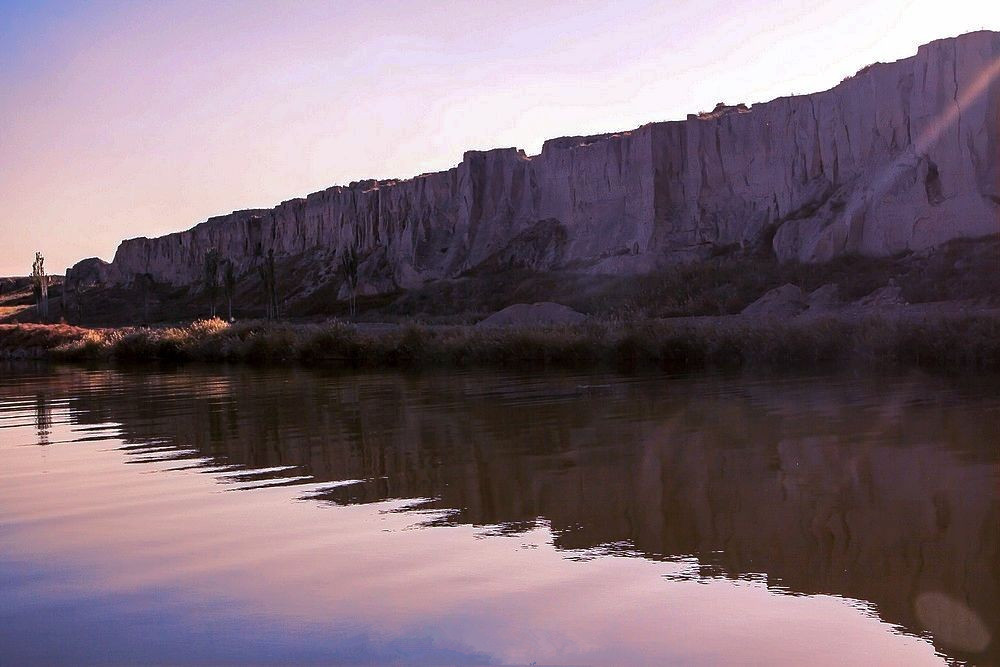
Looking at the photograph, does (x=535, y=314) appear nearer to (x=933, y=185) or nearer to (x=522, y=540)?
(x=933, y=185)

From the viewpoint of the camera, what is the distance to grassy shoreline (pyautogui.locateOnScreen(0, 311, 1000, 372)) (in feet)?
57.7

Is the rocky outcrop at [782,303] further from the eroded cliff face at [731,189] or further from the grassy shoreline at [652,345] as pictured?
the grassy shoreline at [652,345]

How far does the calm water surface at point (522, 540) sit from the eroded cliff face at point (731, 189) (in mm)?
33499

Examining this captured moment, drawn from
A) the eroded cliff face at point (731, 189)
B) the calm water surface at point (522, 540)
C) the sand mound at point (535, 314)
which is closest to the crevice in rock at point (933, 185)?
the eroded cliff face at point (731, 189)

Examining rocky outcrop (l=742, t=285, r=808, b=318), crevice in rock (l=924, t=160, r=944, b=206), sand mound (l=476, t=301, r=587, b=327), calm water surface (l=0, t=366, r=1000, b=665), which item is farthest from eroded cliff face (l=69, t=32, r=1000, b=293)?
calm water surface (l=0, t=366, r=1000, b=665)

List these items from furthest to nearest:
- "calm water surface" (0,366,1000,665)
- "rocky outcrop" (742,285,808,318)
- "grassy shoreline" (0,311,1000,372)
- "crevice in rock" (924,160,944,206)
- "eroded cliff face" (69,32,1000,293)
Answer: "eroded cliff face" (69,32,1000,293), "crevice in rock" (924,160,944,206), "rocky outcrop" (742,285,808,318), "grassy shoreline" (0,311,1000,372), "calm water surface" (0,366,1000,665)

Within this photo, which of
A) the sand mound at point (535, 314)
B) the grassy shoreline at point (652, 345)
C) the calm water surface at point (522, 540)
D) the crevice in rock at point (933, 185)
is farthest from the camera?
the crevice in rock at point (933, 185)

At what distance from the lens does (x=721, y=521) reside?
609cm

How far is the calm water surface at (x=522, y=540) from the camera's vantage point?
13.8 ft

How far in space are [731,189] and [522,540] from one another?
55.3 meters

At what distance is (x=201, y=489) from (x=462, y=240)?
73.8 m

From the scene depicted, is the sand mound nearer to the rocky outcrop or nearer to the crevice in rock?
the rocky outcrop

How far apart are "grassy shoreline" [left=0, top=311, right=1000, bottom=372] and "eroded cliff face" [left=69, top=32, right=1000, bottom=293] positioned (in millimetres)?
21525

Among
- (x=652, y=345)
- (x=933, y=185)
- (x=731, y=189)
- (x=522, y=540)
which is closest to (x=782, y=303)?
(x=933, y=185)
